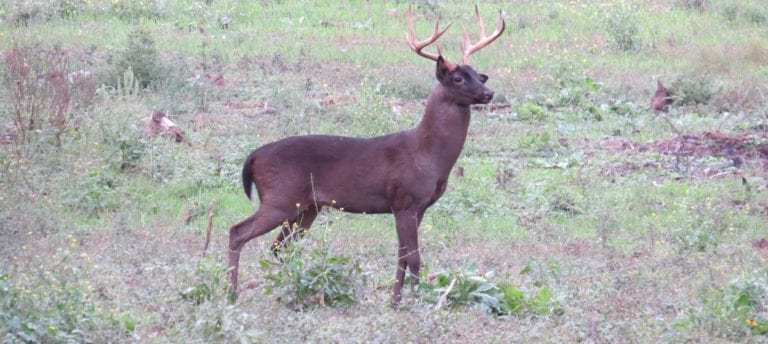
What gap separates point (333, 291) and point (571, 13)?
16525mm

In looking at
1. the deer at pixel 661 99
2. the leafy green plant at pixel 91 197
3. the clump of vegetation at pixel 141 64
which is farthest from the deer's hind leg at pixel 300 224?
the deer at pixel 661 99

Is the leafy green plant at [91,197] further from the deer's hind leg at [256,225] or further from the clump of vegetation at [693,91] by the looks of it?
the clump of vegetation at [693,91]

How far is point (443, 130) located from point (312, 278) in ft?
5.66

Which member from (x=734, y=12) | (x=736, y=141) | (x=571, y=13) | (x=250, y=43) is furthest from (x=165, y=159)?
(x=734, y=12)

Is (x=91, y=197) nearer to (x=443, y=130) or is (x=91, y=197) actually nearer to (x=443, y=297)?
(x=443, y=130)

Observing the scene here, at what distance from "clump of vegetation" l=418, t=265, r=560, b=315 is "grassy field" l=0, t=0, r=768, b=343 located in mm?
30

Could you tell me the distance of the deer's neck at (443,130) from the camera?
8.93 meters

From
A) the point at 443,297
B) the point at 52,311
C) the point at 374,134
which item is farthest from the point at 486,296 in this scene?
the point at 374,134

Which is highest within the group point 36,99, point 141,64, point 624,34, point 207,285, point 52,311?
point 52,311

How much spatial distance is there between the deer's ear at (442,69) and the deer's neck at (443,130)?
0.32 ft

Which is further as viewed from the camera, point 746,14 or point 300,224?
point 746,14

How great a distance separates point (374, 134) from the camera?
13.6m

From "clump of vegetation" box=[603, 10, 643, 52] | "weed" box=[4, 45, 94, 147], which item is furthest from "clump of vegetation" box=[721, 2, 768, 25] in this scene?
"weed" box=[4, 45, 94, 147]

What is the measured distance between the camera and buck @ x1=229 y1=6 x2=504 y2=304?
880 cm
